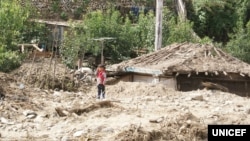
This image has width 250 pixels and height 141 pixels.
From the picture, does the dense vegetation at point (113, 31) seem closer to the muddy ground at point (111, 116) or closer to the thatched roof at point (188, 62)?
the thatched roof at point (188, 62)

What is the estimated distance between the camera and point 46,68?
20688 millimetres

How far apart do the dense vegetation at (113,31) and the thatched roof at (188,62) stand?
411 centimetres

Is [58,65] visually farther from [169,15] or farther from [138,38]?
[169,15]

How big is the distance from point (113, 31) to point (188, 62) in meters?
6.51

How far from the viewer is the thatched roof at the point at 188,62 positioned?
62.7 ft

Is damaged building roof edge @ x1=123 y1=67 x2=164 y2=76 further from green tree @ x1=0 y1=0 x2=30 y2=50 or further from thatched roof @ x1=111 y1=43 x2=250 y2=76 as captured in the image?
green tree @ x1=0 y1=0 x2=30 y2=50

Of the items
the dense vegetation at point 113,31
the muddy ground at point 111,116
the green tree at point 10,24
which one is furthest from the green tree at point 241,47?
the muddy ground at point 111,116

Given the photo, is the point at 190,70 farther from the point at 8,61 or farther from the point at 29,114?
the point at 29,114

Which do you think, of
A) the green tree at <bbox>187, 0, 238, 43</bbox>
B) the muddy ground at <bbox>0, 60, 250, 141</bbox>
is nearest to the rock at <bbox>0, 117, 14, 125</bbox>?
the muddy ground at <bbox>0, 60, 250, 141</bbox>

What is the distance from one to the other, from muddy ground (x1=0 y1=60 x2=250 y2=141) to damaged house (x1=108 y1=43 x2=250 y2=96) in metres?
4.12

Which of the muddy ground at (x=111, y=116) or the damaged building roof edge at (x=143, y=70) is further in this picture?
the damaged building roof edge at (x=143, y=70)

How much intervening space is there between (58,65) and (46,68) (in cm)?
166

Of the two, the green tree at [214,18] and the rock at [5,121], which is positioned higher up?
the green tree at [214,18]

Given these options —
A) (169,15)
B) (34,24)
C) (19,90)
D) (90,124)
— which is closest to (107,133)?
(90,124)
